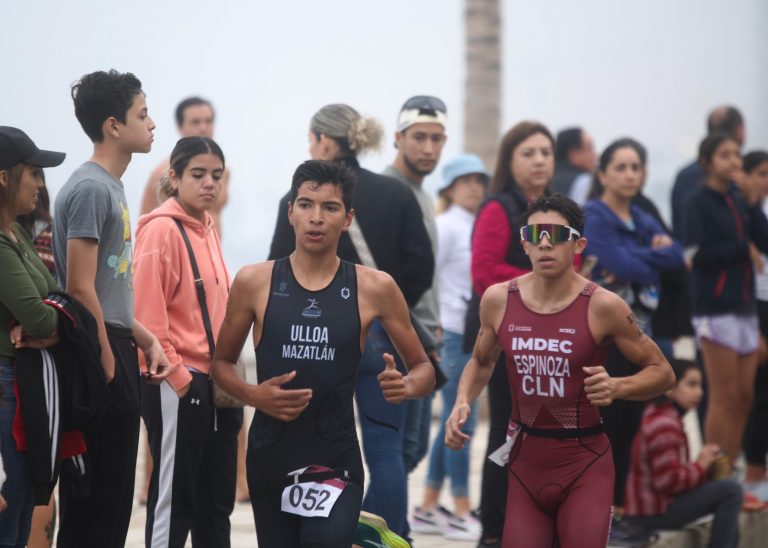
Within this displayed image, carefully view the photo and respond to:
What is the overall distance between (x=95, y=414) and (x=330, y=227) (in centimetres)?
107

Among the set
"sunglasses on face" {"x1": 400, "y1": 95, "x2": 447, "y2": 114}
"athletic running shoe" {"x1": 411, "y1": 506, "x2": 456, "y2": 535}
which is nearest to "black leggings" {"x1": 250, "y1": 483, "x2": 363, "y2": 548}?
"sunglasses on face" {"x1": 400, "y1": 95, "x2": 447, "y2": 114}

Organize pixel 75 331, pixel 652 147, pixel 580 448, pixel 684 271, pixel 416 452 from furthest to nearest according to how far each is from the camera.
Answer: pixel 652 147
pixel 684 271
pixel 416 452
pixel 580 448
pixel 75 331

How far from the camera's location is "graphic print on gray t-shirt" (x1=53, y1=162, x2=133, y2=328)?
4762 mm

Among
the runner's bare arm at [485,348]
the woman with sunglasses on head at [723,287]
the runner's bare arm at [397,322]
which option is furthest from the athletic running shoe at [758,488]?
the runner's bare arm at [397,322]

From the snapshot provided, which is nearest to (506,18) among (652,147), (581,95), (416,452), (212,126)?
(581,95)

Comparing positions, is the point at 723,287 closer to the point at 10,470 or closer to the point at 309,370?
the point at 309,370

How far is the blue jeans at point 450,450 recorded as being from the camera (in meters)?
7.76

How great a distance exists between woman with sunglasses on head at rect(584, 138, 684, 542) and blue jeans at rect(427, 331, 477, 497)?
3.03 ft

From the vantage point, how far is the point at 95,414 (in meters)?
4.66

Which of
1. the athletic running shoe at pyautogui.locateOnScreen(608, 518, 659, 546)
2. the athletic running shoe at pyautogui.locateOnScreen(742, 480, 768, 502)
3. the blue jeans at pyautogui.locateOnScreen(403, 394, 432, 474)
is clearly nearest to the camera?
the blue jeans at pyautogui.locateOnScreen(403, 394, 432, 474)

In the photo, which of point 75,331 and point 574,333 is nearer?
point 75,331

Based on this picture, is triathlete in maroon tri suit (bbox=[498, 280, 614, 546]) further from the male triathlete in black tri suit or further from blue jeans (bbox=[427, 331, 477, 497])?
blue jeans (bbox=[427, 331, 477, 497])

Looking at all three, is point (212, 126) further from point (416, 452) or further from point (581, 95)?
point (581, 95)

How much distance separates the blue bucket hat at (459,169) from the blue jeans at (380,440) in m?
2.80
